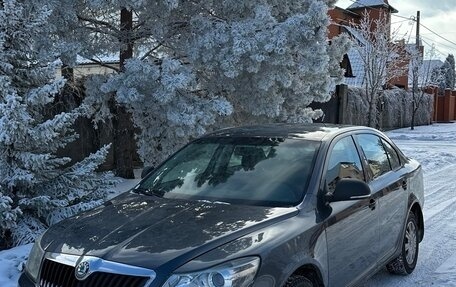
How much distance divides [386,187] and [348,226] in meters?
1.00

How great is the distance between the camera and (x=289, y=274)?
3.10 m

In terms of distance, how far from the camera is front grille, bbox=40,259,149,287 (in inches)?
108

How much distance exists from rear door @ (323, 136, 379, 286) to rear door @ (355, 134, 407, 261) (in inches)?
7.0

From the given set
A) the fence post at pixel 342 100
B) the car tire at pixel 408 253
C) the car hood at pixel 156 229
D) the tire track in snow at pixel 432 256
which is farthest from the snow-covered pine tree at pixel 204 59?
the fence post at pixel 342 100

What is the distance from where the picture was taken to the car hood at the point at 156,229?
9.45 ft

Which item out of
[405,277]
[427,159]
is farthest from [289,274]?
[427,159]

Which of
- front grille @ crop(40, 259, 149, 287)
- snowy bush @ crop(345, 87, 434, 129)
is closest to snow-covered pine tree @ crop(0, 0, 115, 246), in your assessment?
front grille @ crop(40, 259, 149, 287)

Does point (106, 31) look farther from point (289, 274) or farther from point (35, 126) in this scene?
point (289, 274)

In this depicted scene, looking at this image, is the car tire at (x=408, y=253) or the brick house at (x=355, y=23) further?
the brick house at (x=355, y=23)

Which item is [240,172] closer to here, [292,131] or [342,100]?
[292,131]

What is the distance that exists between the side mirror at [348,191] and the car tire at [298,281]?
0.66 meters

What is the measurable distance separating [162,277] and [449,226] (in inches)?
224

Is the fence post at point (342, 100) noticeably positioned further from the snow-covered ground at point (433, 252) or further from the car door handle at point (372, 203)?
the car door handle at point (372, 203)

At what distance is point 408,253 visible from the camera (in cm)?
535
